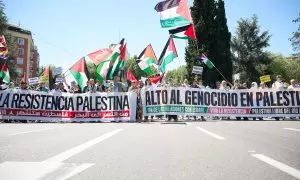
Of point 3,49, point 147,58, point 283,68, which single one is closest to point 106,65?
point 147,58

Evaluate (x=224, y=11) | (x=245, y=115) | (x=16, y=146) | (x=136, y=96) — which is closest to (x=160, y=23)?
(x=136, y=96)

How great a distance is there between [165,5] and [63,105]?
8.86 metres

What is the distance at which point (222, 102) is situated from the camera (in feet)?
65.9

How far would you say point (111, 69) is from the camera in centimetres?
2188

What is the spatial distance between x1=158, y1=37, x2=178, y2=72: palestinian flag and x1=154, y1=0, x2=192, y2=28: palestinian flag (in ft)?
4.14

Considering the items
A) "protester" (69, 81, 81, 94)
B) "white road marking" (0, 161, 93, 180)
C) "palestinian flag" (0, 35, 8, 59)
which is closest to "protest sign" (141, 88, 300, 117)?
"protester" (69, 81, 81, 94)

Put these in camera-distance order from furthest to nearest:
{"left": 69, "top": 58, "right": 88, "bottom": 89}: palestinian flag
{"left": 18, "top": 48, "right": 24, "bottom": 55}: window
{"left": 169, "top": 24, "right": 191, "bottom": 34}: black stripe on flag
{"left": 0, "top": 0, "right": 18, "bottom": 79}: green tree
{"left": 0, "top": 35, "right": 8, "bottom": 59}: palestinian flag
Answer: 1. {"left": 18, "top": 48, "right": 24, "bottom": 55}: window
2. {"left": 0, "top": 0, "right": 18, "bottom": 79}: green tree
3. {"left": 0, "top": 35, "right": 8, "bottom": 59}: palestinian flag
4. {"left": 169, "top": 24, "right": 191, "bottom": 34}: black stripe on flag
5. {"left": 69, "top": 58, "right": 88, "bottom": 89}: palestinian flag

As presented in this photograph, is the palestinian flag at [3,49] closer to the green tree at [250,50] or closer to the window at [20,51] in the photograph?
the green tree at [250,50]

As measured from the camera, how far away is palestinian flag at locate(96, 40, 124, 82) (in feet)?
70.6

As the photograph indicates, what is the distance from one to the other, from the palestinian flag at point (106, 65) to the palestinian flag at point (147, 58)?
153 centimetres

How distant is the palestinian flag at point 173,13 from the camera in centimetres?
2144

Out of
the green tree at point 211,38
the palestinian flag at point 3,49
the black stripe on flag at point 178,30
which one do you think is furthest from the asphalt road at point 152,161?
the green tree at point 211,38

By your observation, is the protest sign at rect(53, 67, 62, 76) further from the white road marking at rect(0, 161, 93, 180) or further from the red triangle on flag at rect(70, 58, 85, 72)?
the white road marking at rect(0, 161, 93, 180)

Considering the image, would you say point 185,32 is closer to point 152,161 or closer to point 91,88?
point 91,88
